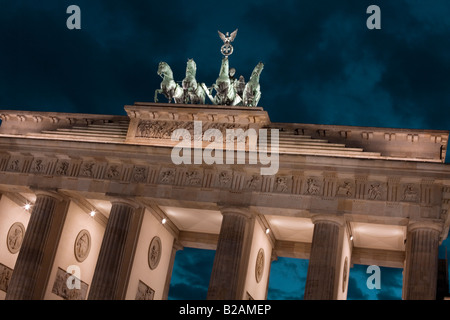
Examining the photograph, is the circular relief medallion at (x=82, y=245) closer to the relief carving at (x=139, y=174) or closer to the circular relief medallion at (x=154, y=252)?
the circular relief medallion at (x=154, y=252)

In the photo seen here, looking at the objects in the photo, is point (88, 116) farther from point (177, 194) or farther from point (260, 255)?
point (260, 255)

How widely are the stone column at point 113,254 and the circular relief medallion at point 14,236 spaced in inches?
261

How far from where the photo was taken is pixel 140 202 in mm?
27828

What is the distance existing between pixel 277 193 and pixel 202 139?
4.52 m

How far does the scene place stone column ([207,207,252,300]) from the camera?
25.4m

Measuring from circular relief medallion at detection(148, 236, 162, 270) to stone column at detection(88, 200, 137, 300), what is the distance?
2848mm

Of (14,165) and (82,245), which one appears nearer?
(14,165)

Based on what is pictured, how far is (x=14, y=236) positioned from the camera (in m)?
31.5

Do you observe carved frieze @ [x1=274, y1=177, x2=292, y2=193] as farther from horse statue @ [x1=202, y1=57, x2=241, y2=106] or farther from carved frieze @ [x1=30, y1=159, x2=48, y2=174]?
carved frieze @ [x1=30, y1=159, x2=48, y2=174]

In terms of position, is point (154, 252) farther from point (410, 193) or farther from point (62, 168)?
point (410, 193)

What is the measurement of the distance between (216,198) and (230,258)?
2651mm

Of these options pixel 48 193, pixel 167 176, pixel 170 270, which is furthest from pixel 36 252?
pixel 170 270
